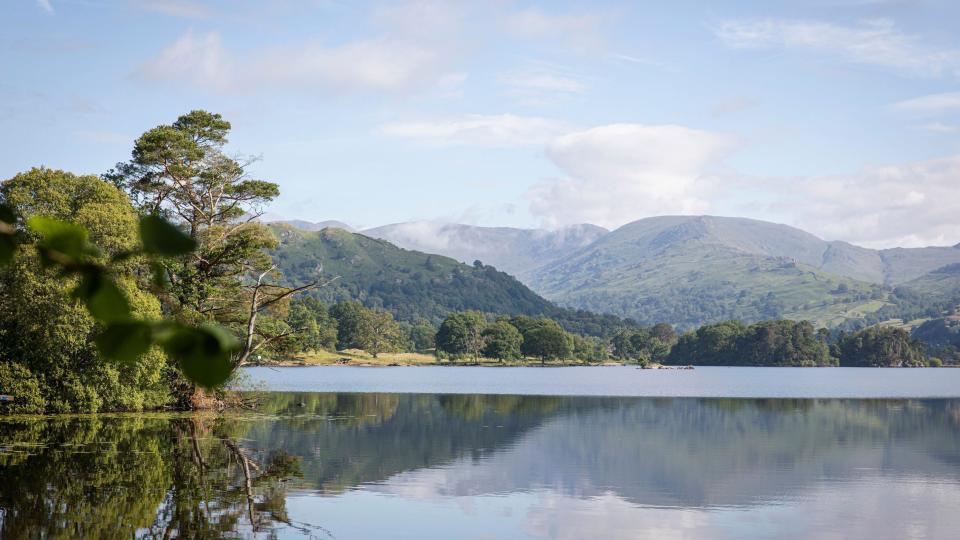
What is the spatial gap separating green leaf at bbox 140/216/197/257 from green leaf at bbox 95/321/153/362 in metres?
0.20

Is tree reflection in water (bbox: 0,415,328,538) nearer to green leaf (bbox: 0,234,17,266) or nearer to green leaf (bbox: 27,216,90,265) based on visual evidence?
green leaf (bbox: 0,234,17,266)

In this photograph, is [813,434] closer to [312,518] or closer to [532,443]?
[532,443]

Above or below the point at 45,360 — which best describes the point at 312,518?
below

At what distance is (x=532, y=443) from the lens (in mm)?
50531

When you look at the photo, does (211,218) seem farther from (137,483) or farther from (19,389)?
(137,483)

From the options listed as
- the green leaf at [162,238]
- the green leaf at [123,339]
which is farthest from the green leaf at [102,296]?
the green leaf at [162,238]

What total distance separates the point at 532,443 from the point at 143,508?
27.2 m

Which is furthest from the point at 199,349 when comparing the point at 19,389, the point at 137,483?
the point at 19,389

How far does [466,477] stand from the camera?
38.4m

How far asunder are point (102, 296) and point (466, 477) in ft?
122

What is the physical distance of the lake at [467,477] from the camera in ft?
89.2

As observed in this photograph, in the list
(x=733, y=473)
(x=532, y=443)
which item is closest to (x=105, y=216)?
(x=532, y=443)

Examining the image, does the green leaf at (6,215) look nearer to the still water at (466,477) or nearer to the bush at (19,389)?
the still water at (466,477)

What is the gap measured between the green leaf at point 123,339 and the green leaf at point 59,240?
19cm
